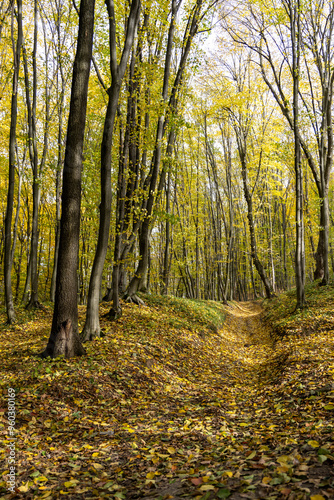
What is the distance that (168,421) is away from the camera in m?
4.50

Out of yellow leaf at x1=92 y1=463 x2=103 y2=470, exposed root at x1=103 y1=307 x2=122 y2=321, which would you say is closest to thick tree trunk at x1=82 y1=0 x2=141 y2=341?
exposed root at x1=103 y1=307 x2=122 y2=321

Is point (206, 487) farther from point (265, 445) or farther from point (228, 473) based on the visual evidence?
point (265, 445)

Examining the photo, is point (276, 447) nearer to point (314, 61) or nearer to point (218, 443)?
point (218, 443)

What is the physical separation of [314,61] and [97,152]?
10338mm

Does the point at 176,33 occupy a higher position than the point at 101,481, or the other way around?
the point at 176,33

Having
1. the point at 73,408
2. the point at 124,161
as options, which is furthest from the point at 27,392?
the point at 124,161

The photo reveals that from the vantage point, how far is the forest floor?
8.95 feet

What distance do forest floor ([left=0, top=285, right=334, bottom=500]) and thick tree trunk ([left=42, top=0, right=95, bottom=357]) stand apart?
0.75m

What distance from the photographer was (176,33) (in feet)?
37.0

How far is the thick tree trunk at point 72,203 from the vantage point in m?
5.71

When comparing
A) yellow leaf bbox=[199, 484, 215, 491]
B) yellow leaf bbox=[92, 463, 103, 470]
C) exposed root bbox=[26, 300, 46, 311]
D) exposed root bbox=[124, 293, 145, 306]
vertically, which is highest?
exposed root bbox=[124, 293, 145, 306]

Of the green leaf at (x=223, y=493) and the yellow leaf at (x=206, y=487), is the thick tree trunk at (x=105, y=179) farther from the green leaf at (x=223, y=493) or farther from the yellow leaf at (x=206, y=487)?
the green leaf at (x=223, y=493)

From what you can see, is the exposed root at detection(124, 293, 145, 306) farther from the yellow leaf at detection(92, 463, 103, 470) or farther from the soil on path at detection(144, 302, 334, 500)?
the yellow leaf at detection(92, 463, 103, 470)

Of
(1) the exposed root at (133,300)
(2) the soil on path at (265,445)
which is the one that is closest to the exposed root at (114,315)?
(1) the exposed root at (133,300)
